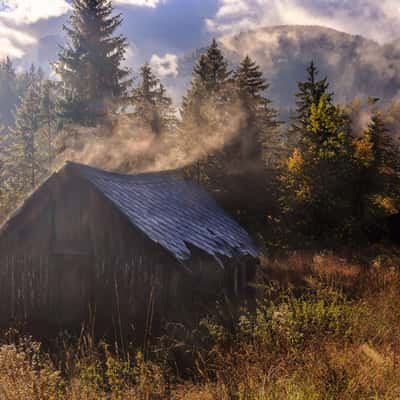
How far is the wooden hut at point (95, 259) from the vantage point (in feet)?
31.4

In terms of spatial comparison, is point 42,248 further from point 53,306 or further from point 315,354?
point 315,354

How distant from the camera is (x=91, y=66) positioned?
3212cm

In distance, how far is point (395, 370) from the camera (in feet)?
15.8

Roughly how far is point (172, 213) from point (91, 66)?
23.9m

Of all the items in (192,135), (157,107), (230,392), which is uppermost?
(157,107)

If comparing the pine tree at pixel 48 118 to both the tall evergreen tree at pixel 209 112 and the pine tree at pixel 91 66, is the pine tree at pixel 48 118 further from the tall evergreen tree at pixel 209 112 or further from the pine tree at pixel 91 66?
the tall evergreen tree at pixel 209 112

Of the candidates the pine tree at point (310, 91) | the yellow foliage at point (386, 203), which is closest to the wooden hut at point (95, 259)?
the yellow foliage at point (386, 203)

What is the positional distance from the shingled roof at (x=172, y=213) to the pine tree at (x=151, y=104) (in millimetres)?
17239

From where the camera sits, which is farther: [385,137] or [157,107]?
[157,107]

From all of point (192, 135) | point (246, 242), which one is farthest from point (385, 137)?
point (246, 242)

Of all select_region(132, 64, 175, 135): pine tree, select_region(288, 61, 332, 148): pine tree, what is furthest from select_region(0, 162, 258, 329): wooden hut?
select_region(132, 64, 175, 135): pine tree

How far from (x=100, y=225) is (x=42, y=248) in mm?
1636

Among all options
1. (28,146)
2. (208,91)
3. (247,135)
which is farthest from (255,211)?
(28,146)

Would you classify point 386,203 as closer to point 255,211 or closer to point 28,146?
point 255,211
